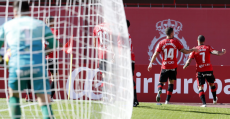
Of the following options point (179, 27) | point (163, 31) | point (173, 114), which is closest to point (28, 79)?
point (173, 114)

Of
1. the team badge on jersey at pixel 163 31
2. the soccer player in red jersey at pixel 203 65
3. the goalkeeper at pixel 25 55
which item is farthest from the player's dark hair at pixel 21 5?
the team badge on jersey at pixel 163 31

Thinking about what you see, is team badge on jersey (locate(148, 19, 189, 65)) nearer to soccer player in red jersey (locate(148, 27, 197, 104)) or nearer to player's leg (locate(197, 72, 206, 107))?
player's leg (locate(197, 72, 206, 107))

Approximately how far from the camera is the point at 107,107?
4.60 m

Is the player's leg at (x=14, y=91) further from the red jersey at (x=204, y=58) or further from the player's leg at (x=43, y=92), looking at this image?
the red jersey at (x=204, y=58)

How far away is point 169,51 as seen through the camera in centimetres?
747

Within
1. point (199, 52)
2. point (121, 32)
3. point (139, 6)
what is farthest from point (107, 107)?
point (139, 6)

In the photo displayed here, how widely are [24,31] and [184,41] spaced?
11.8m

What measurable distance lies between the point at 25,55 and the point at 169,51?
4.61m

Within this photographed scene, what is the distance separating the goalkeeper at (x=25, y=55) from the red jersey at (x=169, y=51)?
4332mm

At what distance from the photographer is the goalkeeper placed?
11.1ft

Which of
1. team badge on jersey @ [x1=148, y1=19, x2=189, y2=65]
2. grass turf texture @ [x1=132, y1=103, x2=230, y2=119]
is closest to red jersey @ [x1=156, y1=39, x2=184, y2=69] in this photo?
grass turf texture @ [x1=132, y1=103, x2=230, y2=119]

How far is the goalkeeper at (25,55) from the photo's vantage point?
3398 mm

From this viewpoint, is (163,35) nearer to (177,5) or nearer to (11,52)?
(177,5)

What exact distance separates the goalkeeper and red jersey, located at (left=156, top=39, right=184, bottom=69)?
4332mm
